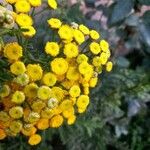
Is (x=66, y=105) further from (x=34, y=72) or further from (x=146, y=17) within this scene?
(x=146, y=17)

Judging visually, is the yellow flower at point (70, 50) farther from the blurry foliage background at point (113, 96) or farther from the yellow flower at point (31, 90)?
the blurry foliage background at point (113, 96)

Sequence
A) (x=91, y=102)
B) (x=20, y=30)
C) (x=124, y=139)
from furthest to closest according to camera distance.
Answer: (x=124, y=139)
(x=91, y=102)
(x=20, y=30)

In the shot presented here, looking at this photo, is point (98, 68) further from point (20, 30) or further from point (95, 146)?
point (95, 146)

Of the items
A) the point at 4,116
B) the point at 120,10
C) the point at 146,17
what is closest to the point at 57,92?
the point at 4,116

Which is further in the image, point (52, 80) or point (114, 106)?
point (114, 106)

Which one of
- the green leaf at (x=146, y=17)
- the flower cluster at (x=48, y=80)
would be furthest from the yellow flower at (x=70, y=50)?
the green leaf at (x=146, y=17)

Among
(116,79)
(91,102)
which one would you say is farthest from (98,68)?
(116,79)

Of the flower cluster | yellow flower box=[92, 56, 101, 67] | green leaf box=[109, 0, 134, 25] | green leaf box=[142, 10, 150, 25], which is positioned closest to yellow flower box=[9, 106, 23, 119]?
the flower cluster
